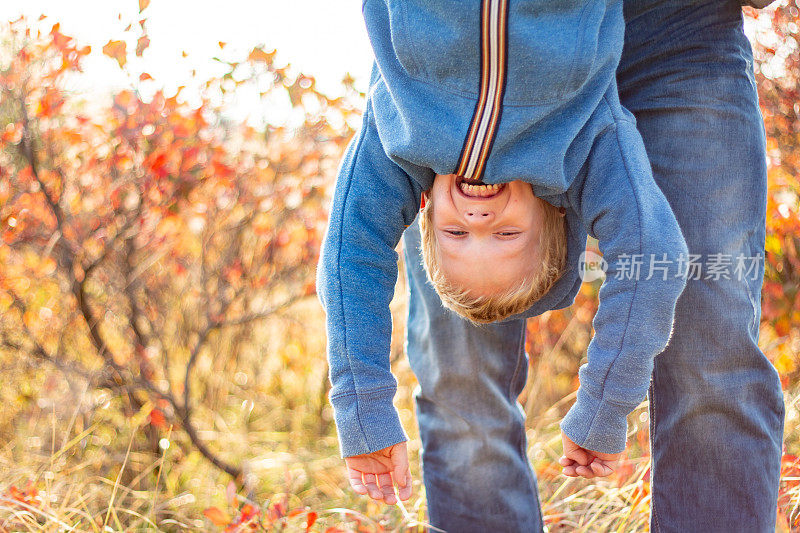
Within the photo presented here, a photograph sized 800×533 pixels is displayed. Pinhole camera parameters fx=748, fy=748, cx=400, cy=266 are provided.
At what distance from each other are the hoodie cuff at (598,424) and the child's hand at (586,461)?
0.11ft

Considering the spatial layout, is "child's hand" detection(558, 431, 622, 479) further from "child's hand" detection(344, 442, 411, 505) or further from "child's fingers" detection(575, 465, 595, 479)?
"child's hand" detection(344, 442, 411, 505)

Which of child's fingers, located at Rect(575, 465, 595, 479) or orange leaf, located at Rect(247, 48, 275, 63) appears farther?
orange leaf, located at Rect(247, 48, 275, 63)

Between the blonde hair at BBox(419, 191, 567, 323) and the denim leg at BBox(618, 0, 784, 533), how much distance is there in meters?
0.24

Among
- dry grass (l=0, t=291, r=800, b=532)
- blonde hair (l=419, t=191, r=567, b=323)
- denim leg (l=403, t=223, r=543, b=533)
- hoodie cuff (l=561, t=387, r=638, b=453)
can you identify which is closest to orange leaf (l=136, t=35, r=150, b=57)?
dry grass (l=0, t=291, r=800, b=532)

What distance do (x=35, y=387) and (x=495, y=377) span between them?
1874 mm

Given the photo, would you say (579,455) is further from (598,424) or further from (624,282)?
(624,282)

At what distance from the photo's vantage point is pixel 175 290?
115 inches

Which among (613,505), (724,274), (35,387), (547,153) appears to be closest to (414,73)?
(547,153)

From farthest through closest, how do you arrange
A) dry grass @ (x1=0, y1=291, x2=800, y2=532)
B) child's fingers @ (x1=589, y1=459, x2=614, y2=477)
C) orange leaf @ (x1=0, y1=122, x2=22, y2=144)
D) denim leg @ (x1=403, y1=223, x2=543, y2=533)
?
1. orange leaf @ (x1=0, y1=122, x2=22, y2=144)
2. dry grass @ (x1=0, y1=291, x2=800, y2=532)
3. denim leg @ (x1=403, y1=223, x2=543, y2=533)
4. child's fingers @ (x1=589, y1=459, x2=614, y2=477)

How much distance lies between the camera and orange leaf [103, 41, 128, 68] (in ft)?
7.94

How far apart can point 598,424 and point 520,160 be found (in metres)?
0.50

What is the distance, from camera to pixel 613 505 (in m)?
2.24

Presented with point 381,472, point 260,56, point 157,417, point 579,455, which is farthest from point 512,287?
point 260,56

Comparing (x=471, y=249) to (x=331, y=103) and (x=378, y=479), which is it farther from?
(x=331, y=103)
